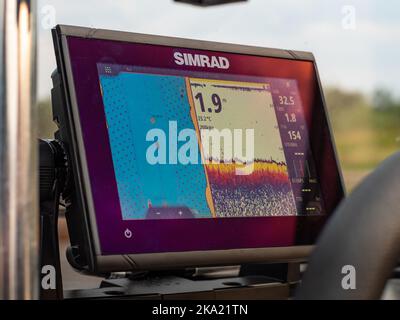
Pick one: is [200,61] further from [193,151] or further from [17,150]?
[17,150]

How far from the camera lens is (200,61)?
1070 mm

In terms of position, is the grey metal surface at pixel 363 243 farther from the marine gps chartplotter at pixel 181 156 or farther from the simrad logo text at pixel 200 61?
the simrad logo text at pixel 200 61

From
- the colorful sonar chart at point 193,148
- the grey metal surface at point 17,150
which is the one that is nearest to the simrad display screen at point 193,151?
the colorful sonar chart at point 193,148

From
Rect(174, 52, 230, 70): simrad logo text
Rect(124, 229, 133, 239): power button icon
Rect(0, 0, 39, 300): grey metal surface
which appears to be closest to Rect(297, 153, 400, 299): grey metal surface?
Rect(0, 0, 39, 300): grey metal surface

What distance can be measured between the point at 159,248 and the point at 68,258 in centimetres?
14

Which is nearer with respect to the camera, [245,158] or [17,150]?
[17,150]

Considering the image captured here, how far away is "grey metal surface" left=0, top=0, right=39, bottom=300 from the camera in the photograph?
1.18ft

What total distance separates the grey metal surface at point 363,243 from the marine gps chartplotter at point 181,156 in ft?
1.81

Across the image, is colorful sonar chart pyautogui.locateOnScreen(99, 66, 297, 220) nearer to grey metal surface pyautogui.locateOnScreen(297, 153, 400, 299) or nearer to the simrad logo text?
the simrad logo text

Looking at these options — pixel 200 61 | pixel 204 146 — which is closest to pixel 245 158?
pixel 204 146

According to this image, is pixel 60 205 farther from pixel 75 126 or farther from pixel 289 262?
pixel 289 262

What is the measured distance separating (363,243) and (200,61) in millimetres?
720
